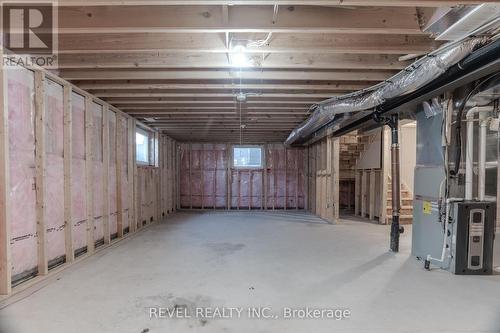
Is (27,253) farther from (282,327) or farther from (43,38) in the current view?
(282,327)

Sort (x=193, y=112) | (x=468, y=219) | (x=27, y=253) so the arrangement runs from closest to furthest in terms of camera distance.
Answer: (x=27, y=253)
(x=468, y=219)
(x=193, y=112)

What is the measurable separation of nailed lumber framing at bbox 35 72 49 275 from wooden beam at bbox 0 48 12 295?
47 cm

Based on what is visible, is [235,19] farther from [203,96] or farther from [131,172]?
[131,172]

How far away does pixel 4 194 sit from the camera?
8.47ft

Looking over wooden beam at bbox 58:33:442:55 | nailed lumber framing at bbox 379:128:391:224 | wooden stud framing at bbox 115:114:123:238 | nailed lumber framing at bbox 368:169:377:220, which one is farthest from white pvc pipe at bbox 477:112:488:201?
wooden stud framing at bbox 115:114:123:238

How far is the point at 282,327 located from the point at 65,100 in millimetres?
3522

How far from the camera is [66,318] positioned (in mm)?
2207

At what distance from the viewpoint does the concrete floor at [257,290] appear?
2137 mm

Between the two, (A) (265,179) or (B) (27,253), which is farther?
(A) (265,179)

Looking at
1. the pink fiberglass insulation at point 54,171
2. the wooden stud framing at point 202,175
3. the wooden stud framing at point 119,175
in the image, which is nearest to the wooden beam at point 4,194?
the pink fiberglass insulation at point 54,171

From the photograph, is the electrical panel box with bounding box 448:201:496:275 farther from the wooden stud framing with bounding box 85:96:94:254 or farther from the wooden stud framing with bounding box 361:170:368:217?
the wooden stud framing with bounding box 85:96:94:254

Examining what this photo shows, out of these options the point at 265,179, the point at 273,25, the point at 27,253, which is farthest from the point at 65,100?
the point at 265,179

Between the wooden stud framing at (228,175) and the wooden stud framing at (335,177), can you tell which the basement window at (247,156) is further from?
A: the wooden stud framing at (335,177)

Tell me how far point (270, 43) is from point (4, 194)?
275 centimetres
